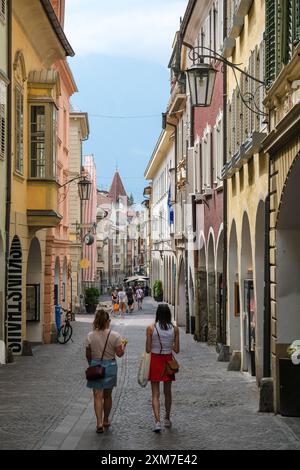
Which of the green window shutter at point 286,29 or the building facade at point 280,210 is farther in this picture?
the building facade at point 280,210

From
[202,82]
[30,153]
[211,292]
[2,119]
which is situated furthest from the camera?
[211,292]

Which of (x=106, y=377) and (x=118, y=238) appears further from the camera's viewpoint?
(x=118, y=238)

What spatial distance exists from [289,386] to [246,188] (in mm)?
6177

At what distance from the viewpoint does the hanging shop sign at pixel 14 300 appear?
2472 centimetres

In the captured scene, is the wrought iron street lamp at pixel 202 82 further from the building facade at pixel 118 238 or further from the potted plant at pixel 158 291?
the building facade at pixel 118 238

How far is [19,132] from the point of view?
79.0ft

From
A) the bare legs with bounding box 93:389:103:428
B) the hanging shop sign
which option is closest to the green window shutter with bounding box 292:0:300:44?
the bare legs with bounding box 93:389:103:428

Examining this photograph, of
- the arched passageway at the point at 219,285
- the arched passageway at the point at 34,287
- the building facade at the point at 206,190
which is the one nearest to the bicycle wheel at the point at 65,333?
the arched passageway at the point at 34,287

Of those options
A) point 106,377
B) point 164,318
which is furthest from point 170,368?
point 106,377

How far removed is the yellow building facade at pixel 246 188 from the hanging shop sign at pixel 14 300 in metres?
5.78

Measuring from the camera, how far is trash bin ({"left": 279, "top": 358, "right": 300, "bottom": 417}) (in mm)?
13453

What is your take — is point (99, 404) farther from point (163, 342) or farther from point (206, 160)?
point (206, 160)
